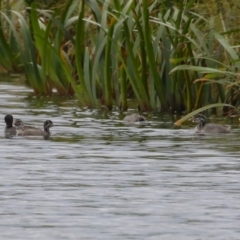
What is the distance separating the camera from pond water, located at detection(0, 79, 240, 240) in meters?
9.42

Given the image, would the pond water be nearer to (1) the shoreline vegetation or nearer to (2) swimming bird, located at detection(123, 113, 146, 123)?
(2) swimming bird, located at detection(123, 113, 146, 123)

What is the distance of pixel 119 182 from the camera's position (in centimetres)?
1161

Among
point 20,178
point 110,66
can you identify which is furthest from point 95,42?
point 20,178

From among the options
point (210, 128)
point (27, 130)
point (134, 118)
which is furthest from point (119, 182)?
point (134, 118)

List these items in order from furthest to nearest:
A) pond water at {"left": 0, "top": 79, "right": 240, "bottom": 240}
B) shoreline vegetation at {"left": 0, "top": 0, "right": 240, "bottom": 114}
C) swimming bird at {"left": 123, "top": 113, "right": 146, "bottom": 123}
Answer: shoreline vegetation at {"left": 0, "top": 0, "right": 240, "bottom": 114}
swimming bird at {"left": 123, "top": 113, "right": 146, "bottom": 123}
pond water at {"left": 0, "top": 79, "right": 240, "bottom": 240}

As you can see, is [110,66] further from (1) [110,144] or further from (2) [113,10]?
(1) [110,144]

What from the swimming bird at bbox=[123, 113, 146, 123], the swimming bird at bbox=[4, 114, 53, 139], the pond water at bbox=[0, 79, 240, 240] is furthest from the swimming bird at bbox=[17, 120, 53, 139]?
the swimming bird at bbox=[123, 113, 146, 123]

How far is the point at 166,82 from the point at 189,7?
4.05ft

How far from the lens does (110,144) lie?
48.3 feet

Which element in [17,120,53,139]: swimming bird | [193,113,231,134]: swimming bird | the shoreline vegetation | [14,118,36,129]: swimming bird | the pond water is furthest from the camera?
the shoreline vegetation

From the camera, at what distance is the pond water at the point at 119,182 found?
9422 millimetres

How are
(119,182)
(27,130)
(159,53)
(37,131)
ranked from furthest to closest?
(159,53), (27,130), (37,131), (119,182)

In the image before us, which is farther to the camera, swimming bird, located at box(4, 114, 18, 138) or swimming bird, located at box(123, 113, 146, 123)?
swimming bird, located at box(123, 113, 146, 123)

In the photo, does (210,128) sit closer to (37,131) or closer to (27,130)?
(37,131)
